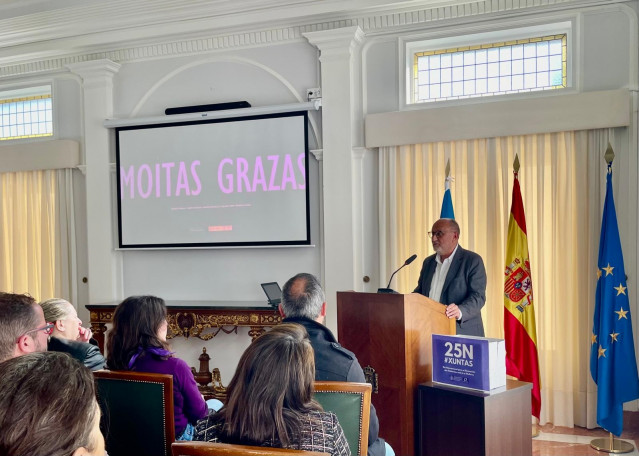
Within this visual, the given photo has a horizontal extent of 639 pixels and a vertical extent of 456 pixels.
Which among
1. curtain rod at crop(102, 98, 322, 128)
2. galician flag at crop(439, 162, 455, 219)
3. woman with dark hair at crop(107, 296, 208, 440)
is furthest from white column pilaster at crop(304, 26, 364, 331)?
woman with dark hair at crop(107, 296, 208, 440)

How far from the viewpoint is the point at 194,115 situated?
5398 millimetres

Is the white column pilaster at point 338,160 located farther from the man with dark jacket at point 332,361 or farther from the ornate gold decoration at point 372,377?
the man with dark jacket at point 332,361

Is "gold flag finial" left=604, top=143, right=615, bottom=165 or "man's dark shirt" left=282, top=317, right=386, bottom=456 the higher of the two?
"gold flag finial" left=604, top=143, right=615, bottom=165

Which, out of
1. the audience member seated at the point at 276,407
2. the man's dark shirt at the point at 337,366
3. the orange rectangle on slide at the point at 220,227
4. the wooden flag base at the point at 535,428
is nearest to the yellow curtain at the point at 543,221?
the wooden flag base at the point at 535,428

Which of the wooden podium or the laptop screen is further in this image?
the laptop screen

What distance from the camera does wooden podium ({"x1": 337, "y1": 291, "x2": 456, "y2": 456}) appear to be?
9.11ft

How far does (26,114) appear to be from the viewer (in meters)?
6.34

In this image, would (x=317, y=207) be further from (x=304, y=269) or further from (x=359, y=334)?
(x=359, y=334)

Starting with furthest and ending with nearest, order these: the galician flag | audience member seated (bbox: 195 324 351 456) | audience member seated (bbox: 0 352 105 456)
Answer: the galician flag → audience member seated (bbox: 195 324 351 456) → audience member seated (bbox: 0 352 105 456)

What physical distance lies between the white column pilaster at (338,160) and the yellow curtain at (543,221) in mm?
383

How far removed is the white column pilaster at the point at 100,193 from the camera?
5773mm

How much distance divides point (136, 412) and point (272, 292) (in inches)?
105

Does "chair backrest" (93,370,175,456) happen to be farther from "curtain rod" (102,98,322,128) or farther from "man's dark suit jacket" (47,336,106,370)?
"curtain rod" (102,98,322,128)

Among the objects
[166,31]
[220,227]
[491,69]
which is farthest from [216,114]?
[491,69]
